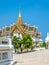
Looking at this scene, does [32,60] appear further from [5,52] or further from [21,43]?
[21,43]

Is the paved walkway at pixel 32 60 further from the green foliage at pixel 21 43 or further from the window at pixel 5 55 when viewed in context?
the green foliage at pixel 21 43

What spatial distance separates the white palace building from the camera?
52.2 feet

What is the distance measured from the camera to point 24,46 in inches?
1636

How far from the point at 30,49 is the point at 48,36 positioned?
939 inches

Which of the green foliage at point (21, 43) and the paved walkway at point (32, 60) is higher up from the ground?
the green foliage at point (21, 43)

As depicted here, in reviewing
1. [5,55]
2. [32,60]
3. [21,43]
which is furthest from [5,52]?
[21,43]

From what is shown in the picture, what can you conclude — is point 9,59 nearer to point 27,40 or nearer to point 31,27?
point 27,40

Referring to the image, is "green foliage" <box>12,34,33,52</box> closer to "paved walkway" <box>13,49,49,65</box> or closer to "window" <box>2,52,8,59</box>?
"paved walkway" <box>13,49,49,65</box>

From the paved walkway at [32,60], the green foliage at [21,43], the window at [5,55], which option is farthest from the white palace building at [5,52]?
the green foliage at [21,43]

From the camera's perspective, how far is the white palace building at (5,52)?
52.2 feet

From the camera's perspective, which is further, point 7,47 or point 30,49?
point 30,49

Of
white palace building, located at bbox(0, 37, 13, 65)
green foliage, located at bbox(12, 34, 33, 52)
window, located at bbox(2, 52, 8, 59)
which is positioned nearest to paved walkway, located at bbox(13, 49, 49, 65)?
white palace building, located at bbox(0, 37, 13, 65)

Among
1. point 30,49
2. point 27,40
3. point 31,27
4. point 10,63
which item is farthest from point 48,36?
point 10,63

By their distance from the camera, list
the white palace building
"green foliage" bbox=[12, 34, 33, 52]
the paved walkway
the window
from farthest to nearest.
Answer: "green foliage" bbox=[12, 34, 33, 52], the paved walkway, the window, the white palace building
